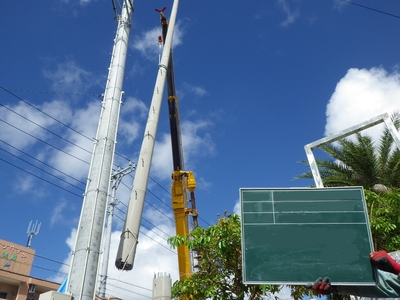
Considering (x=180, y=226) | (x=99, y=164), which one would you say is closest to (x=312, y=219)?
(x=99, y=164)

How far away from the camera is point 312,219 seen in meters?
6.37

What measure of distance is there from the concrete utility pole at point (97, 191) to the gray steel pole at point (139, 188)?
2.00ft

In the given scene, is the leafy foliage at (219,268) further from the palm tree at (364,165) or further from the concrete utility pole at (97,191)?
the palm tree at (364,165)

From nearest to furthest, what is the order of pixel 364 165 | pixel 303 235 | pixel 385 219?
pixel 303 235 < pixel 385 219 < pixel 364 165

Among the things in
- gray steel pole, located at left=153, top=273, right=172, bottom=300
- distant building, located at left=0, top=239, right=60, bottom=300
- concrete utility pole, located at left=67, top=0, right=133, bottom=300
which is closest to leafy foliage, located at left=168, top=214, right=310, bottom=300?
gray steel pole, located at left=153, top=273, right=172, bottom=300

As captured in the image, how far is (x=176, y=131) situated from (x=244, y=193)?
13.3 meters

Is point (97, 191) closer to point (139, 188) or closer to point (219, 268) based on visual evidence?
point (139, 188)

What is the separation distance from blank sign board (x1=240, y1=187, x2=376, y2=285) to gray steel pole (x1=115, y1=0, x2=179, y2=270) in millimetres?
3422

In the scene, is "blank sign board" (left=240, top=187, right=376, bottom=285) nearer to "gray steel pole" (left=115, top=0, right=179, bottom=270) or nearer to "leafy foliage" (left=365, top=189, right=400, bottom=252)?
"gray steel pole" (left=115, top=0, right=179, bottom=270)

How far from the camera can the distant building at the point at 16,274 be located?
25.7 metres

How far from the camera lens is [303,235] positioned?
6199 mm

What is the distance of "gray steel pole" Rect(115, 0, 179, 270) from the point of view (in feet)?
28.7

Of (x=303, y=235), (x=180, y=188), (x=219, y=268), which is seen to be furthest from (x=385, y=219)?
(x=180, y=188)

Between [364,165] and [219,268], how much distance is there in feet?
28.6
